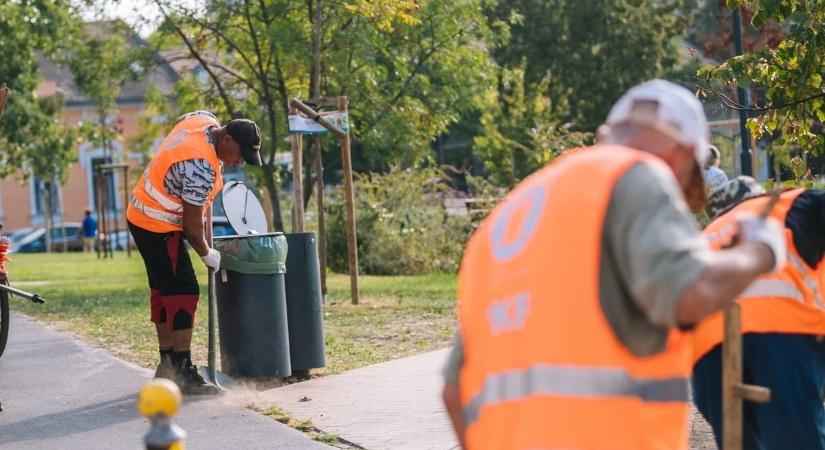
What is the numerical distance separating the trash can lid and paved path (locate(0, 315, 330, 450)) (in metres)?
1.32

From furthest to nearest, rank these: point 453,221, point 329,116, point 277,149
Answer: point 453,221 → point 277,149 → point 329,116

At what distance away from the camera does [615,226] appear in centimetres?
277

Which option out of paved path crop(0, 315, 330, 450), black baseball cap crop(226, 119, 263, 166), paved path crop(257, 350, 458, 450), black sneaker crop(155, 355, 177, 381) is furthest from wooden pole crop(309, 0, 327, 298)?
black baseball cap crop(226, 119, 263, 166)

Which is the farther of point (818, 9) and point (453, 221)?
point (453, 221)

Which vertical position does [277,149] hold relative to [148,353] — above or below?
above

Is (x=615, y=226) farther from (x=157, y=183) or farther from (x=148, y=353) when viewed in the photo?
(x=148, y=353)

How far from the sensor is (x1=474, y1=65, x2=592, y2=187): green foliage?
2352cm

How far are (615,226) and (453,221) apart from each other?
21.0m

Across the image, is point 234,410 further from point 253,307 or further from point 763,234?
point 763,234

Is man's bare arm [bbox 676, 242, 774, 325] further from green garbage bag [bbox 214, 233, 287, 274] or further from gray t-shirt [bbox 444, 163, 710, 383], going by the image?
green garbage bag [bbox 214, 233, 287, 274]

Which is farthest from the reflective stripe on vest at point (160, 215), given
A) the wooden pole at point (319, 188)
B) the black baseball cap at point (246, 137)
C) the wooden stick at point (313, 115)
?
the wooden pole at point (319, 188)

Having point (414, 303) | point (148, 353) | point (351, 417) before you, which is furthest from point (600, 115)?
point (351, 417)

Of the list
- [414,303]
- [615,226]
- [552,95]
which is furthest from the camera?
[552,95]

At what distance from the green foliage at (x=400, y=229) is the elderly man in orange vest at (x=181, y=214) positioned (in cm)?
1399
